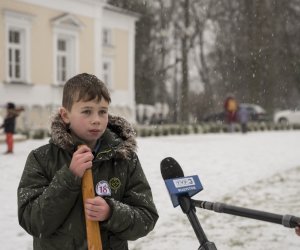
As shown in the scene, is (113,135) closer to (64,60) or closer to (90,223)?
(90,223)

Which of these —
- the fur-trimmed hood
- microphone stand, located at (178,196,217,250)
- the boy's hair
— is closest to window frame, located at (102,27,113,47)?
the fur-trimmed hood

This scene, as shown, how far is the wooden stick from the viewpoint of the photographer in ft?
6.78

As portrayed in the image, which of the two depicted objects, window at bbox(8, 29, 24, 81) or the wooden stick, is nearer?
the wooden stick

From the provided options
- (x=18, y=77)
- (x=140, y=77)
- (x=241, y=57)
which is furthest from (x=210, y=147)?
(x=140, y=77)

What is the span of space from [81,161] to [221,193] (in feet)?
20.5

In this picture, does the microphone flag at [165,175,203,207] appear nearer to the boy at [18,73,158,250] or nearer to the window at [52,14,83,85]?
the boy at [18,73,158,250]

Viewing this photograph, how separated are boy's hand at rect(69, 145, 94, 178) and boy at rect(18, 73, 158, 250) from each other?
0.05 ft

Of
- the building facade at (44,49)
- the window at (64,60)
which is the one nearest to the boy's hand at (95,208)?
the building facade at (44,49)

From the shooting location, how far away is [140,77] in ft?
137

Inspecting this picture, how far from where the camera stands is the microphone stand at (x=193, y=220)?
2.15 meters

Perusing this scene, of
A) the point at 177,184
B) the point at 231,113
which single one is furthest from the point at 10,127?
the point at 231,113

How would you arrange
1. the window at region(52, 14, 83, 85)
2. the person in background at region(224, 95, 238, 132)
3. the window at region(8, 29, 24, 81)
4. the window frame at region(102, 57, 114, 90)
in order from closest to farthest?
1. the window at region(8, 29, 24, 81)
2. the window at region(52, 14, 83, 85)
3. the person in background at region(224, 95, 238, 132)
4. the window frame at region(102, 57, 114, 90)

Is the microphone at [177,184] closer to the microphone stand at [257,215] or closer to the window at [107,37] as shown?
the microphone stand at [257,215]

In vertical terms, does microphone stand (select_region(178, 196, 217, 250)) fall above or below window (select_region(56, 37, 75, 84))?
below
